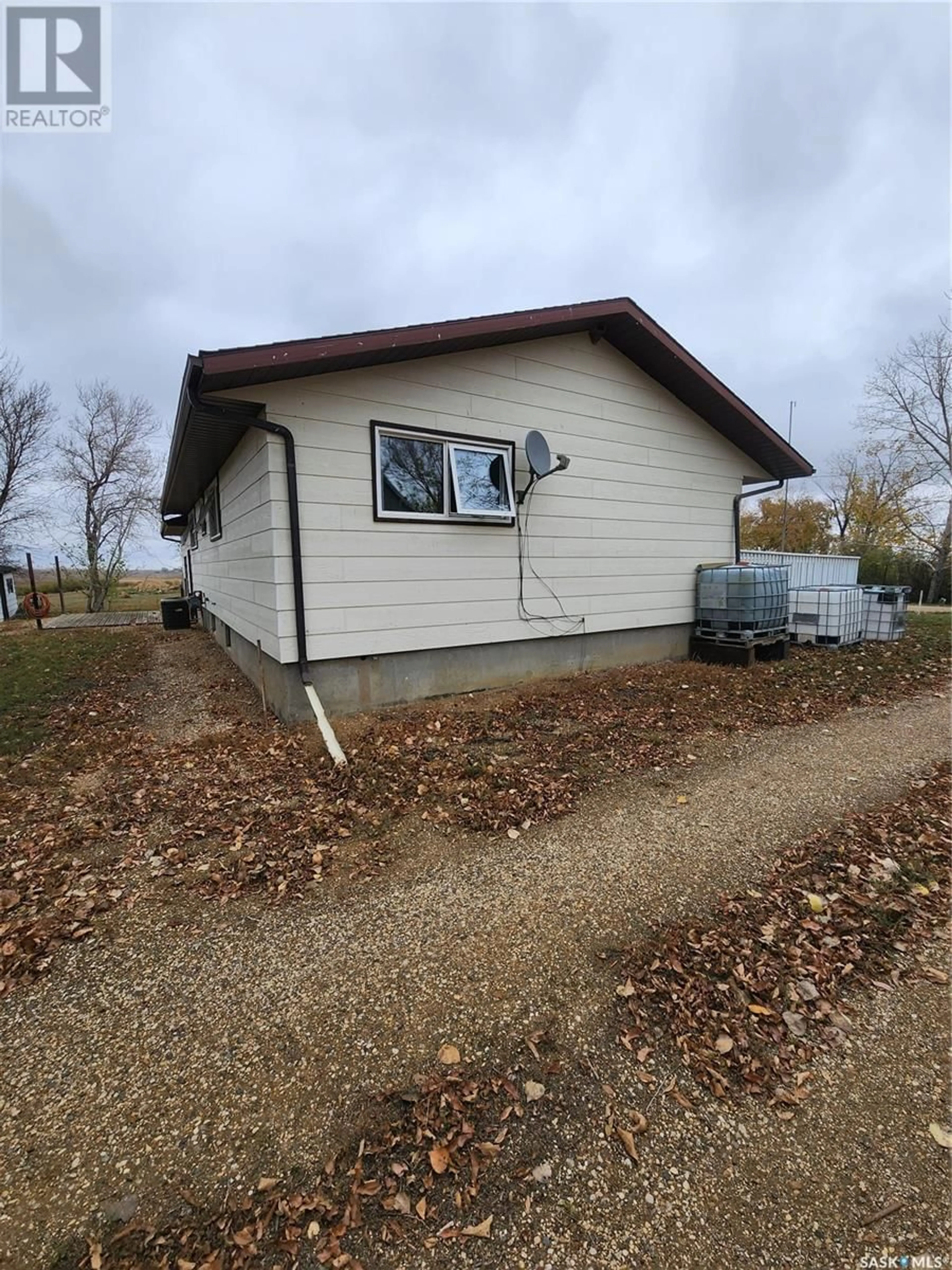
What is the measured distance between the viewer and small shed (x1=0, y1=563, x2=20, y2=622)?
1906 cm

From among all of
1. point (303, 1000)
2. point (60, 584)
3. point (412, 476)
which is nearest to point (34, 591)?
point (60, 584)

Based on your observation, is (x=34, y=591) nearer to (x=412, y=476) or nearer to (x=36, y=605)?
(x=36, y=605)

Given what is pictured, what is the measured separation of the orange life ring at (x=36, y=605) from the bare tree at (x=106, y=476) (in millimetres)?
4437

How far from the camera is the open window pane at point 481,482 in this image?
5.81 m

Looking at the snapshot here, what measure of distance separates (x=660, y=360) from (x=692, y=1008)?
7.50 m

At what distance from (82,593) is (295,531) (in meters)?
29.9

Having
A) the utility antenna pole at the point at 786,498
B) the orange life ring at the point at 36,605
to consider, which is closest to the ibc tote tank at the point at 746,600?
the orange life ring at the point at 36,605

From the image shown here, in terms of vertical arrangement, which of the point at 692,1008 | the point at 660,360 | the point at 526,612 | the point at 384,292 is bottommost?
the point at 692,1008

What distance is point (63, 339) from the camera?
2019 cm

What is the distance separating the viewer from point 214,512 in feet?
29.6

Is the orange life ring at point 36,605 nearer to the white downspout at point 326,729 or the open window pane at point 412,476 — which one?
the white downspout at point 326,729

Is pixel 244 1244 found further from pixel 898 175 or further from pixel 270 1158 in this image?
pixel 898 175

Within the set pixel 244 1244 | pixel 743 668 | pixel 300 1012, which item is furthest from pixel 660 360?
pixel 244 1244
